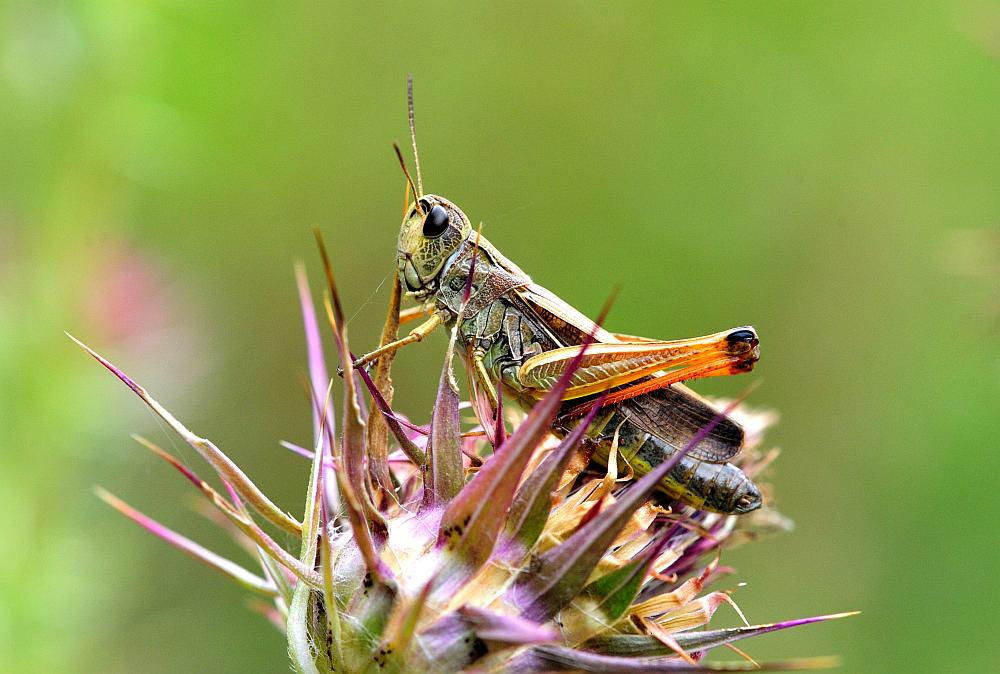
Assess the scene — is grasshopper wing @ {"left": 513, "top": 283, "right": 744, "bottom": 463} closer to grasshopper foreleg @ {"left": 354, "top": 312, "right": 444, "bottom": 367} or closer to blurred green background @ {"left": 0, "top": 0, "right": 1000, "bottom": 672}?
grasshopper foreleg @ {"left": 354, "top": 312, "right": 444, "bottom": 367}

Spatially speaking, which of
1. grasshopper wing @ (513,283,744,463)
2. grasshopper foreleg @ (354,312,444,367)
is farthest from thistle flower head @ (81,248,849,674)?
grasshopper wing @ (513,283,744,463)

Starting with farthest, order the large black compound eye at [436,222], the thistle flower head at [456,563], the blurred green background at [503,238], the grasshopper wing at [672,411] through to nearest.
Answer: the blurred green background at [503,238]
the large black compound eye at [436,222]
the grasshopper wing at [672,411]
the thistle flower head at [456,563]

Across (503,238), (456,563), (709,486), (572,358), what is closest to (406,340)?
(572,358)

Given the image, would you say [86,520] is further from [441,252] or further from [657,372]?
[657,372]

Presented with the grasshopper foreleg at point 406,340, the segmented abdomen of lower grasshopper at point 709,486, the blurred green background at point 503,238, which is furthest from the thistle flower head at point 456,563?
the blurred green background at point 503,238

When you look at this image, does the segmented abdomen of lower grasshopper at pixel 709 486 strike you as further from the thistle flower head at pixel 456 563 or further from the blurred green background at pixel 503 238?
the blurred green background at pixel 503 238

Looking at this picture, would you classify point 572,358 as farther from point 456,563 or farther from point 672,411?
point 456,563

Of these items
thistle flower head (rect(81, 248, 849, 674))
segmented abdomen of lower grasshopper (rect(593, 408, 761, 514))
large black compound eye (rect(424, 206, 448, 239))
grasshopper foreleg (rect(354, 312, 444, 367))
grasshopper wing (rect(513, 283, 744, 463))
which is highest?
large black compound eye (rect(424, 206, 448, 239))
